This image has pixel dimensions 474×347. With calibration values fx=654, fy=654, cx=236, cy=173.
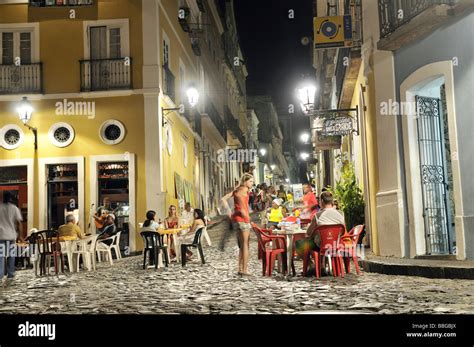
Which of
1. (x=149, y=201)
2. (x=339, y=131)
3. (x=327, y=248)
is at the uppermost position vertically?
(x=339, y=131)

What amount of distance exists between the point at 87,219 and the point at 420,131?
10581 mm

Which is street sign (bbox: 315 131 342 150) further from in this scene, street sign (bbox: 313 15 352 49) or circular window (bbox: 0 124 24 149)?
circular window (bbox: 0 124 24 149)

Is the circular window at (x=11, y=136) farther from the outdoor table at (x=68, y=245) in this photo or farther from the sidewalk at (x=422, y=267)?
the sidewalk at (x=422, y=267)

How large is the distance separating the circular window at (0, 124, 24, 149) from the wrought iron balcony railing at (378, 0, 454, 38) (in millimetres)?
11574

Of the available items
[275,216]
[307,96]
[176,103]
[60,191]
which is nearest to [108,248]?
[275,216]

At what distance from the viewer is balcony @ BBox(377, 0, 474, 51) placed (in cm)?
1079

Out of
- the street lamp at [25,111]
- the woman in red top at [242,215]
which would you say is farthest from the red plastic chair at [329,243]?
the street lamp at [25,111]

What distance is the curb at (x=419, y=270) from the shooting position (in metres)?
9.50

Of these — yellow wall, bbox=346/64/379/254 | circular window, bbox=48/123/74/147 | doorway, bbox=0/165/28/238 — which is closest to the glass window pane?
circular window, bbox=48/123/74/147

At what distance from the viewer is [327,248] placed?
10305 millimetres

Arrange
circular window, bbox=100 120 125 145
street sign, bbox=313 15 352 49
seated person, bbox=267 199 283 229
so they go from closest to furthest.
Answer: street sign, bbox=313 15 352 49 < seated person, bbox=267 199 283 229 < circular window, bbox=100 120 125 145
